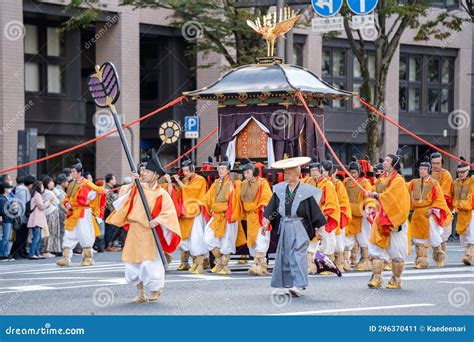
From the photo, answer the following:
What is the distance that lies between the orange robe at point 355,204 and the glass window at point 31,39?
1499 centimetres

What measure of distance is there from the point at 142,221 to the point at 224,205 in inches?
202

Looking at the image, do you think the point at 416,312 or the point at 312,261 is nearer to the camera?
the point at 416,312

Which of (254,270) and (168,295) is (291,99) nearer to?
(254,270)

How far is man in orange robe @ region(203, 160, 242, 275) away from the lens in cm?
1842

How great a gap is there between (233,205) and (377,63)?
438 inches

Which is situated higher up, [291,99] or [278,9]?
[278,9]

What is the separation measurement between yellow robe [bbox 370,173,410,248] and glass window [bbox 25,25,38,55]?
63.2 feet

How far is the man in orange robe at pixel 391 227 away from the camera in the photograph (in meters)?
14.8

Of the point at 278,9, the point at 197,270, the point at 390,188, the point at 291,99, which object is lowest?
the point at 197,270

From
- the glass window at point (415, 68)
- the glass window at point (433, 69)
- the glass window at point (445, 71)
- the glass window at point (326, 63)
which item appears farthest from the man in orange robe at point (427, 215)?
the glass window at point (445, 71)

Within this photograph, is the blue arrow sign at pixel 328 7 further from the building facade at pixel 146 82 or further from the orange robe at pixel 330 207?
the orange robe at pixel 330 207

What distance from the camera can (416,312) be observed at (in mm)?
12219

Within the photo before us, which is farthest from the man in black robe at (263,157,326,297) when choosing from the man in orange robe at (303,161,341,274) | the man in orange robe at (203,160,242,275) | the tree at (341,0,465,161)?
the tree at (341,0,465,161)

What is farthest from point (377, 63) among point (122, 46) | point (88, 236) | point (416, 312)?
point (416, 312)
